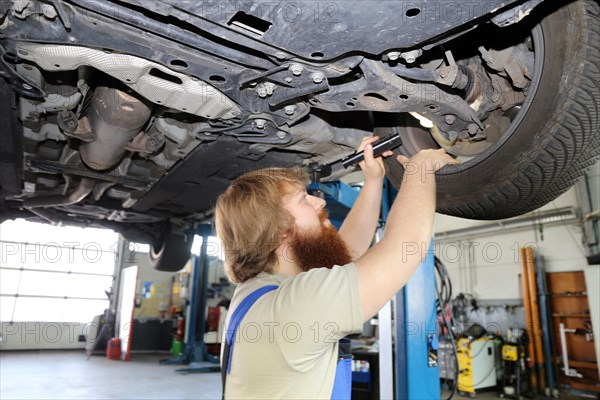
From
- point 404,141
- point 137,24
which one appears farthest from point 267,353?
point 404,141

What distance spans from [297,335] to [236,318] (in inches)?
7.9

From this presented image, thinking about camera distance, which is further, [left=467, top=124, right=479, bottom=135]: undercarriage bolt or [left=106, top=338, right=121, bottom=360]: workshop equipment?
[left=106, top=338, right=121, bottom=360]: workshop equipment

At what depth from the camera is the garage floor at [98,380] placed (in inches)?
189

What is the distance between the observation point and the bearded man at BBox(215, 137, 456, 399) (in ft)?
2.82

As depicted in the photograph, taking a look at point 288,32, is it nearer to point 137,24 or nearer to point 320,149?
point 137,24

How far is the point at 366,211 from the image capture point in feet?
4.90

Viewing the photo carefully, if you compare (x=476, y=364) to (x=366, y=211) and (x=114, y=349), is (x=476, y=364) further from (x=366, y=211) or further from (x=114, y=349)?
(x=114, y=349)

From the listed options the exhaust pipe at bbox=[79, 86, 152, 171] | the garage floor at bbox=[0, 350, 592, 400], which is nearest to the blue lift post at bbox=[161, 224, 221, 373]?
the garage floor at bbox=[0, 350, 592, 400]

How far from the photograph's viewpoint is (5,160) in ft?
6.66

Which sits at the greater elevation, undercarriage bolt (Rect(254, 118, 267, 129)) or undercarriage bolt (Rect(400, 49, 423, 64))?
undercarriage bolt (Rect(254, 118, 267, 129))

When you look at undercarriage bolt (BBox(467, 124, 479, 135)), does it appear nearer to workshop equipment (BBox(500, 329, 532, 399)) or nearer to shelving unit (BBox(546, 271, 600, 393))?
workshop equipment (BBox(500, 329, 532, 399))

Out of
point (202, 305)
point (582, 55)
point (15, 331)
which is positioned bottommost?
point (15, 331)

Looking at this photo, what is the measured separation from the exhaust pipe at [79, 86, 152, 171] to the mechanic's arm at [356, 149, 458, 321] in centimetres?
112

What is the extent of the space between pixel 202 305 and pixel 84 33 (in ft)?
23.1
